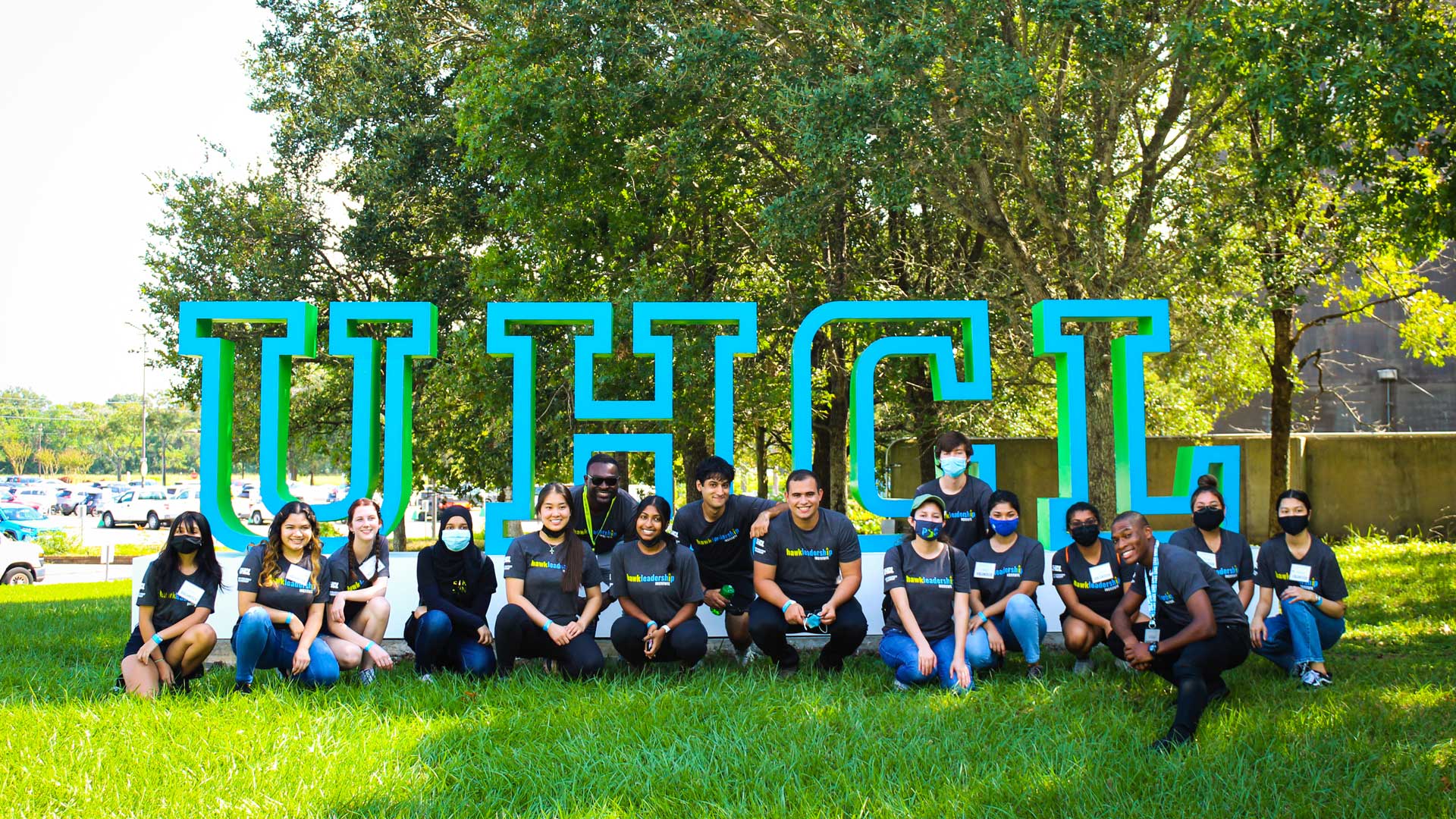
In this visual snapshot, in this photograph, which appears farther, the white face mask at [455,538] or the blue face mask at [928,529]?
the white face mask at [455,538]

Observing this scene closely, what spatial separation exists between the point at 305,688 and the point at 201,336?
3.70 meters

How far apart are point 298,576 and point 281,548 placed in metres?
0.23

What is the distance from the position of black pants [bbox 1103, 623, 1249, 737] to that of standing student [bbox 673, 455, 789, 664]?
2.57 metres

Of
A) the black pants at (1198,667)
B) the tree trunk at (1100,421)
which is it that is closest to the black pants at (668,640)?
the black pants at (1198,667)

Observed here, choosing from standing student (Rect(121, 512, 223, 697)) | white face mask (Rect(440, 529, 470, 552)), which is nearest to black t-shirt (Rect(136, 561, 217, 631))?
standing student (Rect(121, 512, 223, 697))

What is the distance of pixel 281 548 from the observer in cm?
711

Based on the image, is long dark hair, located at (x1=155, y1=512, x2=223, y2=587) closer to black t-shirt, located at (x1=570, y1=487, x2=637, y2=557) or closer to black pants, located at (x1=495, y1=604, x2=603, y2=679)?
black pants, located at (x1=495, y1=604, x2=603, y2=679)

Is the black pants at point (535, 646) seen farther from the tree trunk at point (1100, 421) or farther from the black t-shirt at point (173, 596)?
the tree trunk at point (1100, 421)

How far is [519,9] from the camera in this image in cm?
1430

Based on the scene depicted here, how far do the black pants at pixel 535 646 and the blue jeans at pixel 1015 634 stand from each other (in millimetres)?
2303

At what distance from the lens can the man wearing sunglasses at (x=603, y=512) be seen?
7.85 meters

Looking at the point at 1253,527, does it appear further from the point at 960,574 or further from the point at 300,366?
the point at 300,366

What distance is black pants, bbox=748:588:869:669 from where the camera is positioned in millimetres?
7184

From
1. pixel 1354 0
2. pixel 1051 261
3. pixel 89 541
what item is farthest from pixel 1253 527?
pixel 89 541
